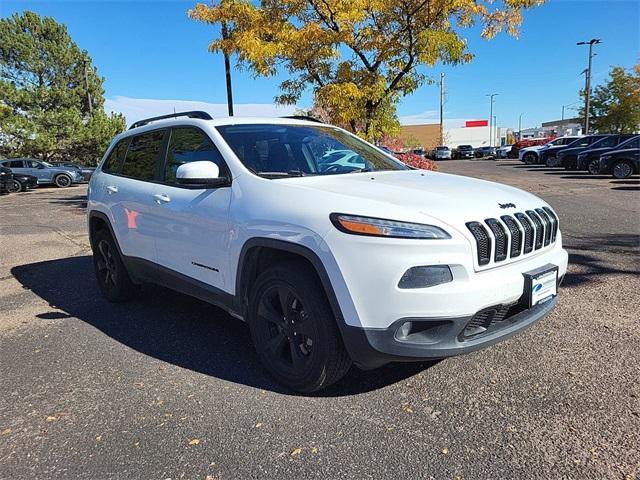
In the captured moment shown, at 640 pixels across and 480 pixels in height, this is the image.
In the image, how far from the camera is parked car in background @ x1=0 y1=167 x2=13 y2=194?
22.5m

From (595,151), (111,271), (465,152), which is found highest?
(595,151)

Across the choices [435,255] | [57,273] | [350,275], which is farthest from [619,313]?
[57,273]

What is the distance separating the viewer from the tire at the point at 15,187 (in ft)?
76.6

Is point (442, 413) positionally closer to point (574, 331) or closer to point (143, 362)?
point (574, 331)

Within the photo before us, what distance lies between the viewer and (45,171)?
24797 mm

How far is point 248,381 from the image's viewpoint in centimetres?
315

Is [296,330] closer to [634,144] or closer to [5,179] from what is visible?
[634,144]

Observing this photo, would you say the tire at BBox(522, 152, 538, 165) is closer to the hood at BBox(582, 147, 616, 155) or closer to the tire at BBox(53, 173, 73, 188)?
the hood at BBox(582, 147, 616, 155)

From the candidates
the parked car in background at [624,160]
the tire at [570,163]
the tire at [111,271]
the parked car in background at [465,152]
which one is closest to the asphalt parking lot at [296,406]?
the tire at [111,271]

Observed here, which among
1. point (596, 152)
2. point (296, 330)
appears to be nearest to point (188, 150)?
point (296, 330)

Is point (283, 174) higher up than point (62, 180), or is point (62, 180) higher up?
point (283, 174)

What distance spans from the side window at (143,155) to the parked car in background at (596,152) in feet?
59.2

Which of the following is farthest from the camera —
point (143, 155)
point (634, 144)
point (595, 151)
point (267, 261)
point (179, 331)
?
point (595, 151)

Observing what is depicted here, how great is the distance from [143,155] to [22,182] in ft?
76.8
